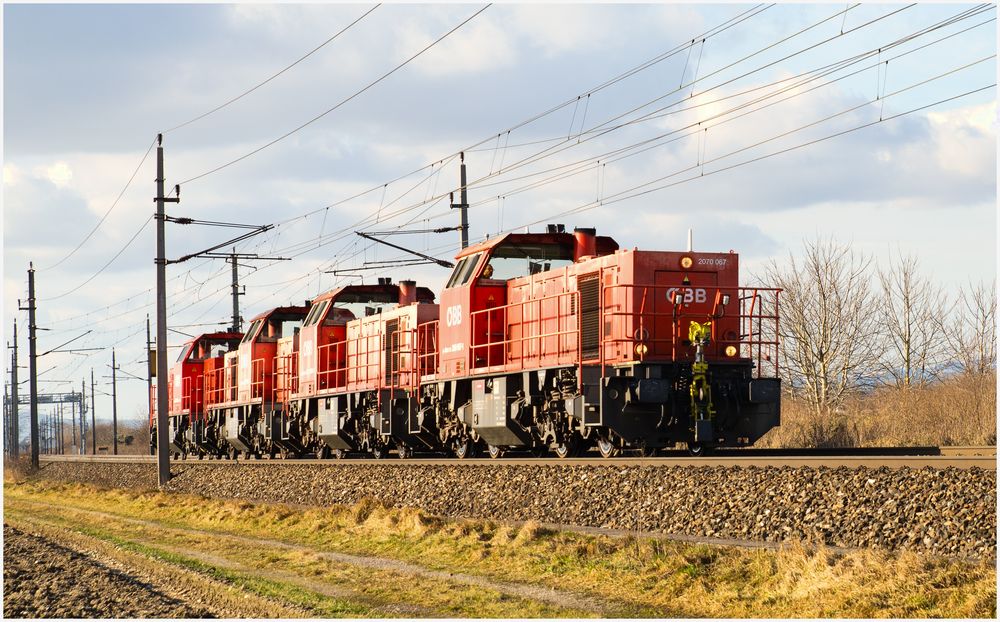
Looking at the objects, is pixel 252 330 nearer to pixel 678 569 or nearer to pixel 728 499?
pixel 728 499

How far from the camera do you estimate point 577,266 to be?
18875 millimetres

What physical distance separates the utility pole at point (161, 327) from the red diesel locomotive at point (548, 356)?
381cm

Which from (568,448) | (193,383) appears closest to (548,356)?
(568,448)

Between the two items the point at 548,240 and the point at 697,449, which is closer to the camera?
the point at 697,449

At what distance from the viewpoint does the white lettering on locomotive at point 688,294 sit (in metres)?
17.6

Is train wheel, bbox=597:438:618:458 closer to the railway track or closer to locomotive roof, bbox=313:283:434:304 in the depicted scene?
the railway track

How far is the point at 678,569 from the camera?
10.6 metres

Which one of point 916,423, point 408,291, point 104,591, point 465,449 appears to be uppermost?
point 408,291

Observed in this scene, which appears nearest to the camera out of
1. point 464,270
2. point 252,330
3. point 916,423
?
point 464,270

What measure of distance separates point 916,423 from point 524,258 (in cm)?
897

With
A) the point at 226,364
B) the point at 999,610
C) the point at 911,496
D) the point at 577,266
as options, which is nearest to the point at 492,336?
the point at 577,266

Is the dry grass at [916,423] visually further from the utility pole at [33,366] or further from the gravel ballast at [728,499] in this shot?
the utility pole at [33,366]

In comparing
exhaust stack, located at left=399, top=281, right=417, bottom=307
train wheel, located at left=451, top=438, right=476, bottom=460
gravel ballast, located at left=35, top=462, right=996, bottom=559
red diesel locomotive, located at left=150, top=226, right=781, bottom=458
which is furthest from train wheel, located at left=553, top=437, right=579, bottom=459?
exhaust stack, located at left=399, top=281, right=417, bottom=307

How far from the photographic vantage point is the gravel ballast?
9961mm
